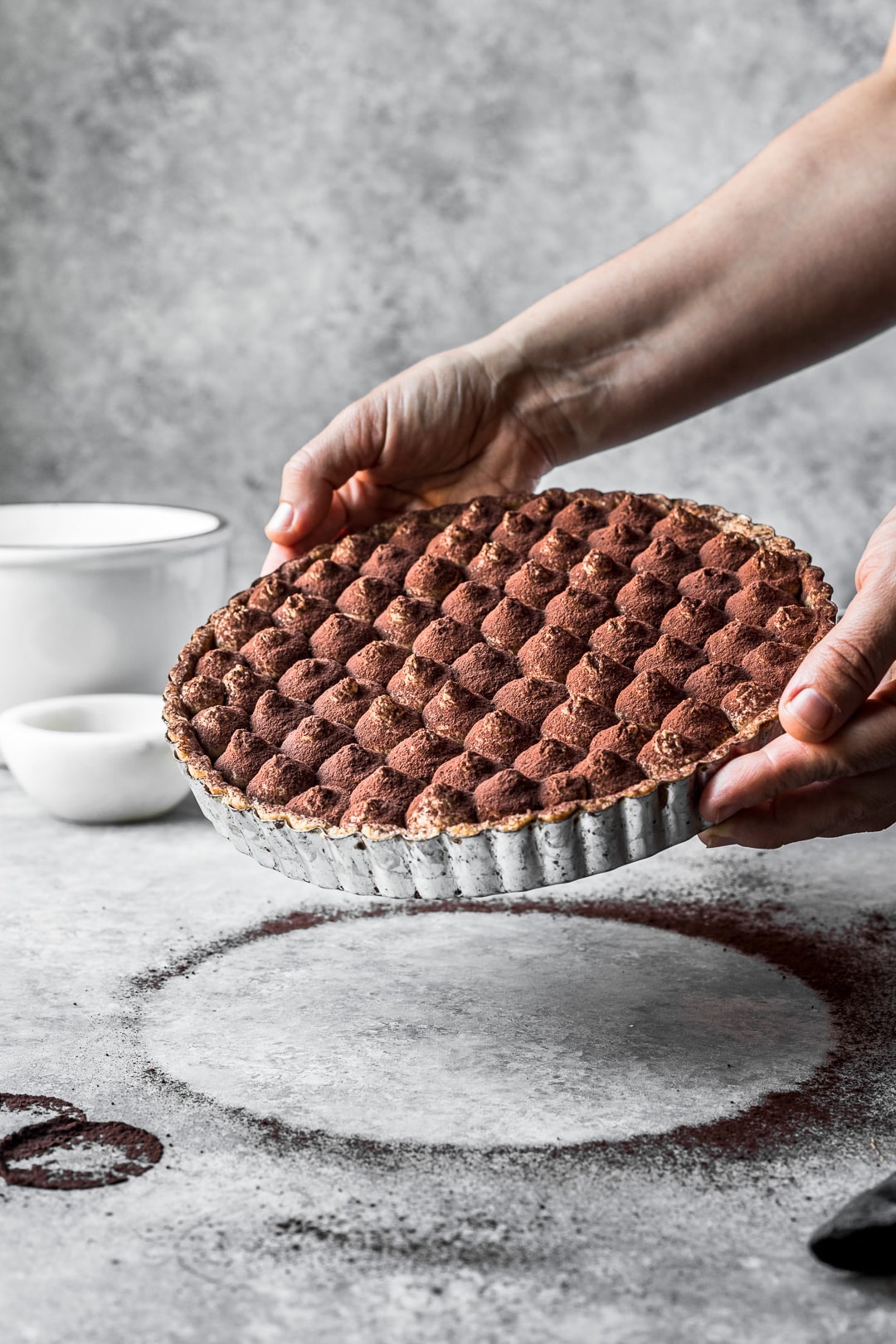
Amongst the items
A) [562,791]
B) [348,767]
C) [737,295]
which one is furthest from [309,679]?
[737,295]

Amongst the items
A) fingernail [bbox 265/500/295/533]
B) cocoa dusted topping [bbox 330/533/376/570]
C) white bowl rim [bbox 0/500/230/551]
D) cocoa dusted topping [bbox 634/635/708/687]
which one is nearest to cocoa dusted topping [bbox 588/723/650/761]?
cocoa dusted topping [bbox 634/635/708/687]

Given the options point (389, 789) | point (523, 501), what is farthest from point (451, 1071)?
point (523, 501)

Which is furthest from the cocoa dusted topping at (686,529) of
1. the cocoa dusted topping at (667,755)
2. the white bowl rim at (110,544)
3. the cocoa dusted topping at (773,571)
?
the white bowl rim at (110,544)

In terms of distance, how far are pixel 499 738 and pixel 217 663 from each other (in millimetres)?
401

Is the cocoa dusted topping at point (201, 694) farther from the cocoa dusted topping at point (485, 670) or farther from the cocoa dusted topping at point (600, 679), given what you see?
the cocoa dusted topping at point (600, 679)

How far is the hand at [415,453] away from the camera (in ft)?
6.96

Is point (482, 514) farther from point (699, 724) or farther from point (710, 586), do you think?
point (699, 724)

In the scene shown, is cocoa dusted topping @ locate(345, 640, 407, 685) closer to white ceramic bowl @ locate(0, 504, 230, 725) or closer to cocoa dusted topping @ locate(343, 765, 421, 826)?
cocoa dusted topping @ locate(343, 765, 421, 826)

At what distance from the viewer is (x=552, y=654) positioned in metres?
1.68

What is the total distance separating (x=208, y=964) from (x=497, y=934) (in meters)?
0.39

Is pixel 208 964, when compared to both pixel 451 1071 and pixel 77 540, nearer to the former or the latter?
pixel 451 1071

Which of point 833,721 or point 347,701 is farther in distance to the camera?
point 347,701

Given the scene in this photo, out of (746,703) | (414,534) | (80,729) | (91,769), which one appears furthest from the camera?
(80,729)

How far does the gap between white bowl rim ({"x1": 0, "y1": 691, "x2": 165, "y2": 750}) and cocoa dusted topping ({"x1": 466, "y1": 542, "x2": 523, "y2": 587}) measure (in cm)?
71
